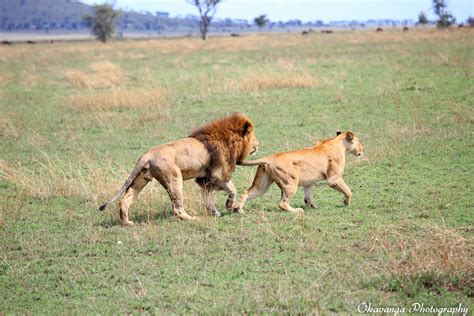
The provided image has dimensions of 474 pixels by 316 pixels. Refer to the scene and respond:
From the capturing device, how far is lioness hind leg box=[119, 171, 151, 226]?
24.3 feet

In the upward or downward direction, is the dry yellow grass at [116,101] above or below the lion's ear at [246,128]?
below

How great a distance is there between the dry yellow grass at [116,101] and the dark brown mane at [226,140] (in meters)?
8.87

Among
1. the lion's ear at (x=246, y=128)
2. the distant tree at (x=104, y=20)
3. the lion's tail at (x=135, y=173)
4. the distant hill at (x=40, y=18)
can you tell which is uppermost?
the lion's ear at (x=246, y=128)

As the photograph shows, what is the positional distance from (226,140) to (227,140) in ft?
0.04

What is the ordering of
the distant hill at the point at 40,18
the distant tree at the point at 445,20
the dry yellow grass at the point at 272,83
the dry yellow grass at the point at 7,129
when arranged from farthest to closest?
the distant hill at the point at 40,18 → the distant tree at the point at 445,20 → the dry yellow grass at the point at 272,83 → the dry yellow grass at the point at 7,129

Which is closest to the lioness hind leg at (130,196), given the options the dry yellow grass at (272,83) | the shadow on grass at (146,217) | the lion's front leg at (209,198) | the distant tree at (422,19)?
the shadow on grass at (146,217)

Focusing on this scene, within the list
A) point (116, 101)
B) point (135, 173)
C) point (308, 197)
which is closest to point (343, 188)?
point (308, 197)

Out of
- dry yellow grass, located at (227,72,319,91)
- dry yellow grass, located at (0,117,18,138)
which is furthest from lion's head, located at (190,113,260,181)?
dry yellow grass, located at (227,72,319,91)

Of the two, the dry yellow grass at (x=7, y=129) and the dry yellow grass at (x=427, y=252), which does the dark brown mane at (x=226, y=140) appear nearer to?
the dry yellow grass at (x=427, y=252)

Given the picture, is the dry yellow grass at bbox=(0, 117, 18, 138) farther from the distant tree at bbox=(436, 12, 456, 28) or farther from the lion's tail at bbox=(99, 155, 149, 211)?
the distant tree at bbox=(436, 12, 456, 28)

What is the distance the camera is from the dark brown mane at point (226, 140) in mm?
7566

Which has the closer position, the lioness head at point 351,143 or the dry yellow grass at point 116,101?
the lioness head at point 351,143

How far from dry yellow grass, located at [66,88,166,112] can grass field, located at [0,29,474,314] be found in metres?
0.05

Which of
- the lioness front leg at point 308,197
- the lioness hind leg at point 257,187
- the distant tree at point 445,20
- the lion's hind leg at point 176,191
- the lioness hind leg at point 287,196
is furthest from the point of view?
Answer: the distant tree at point 445,20
